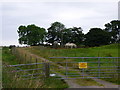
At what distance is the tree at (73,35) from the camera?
3386 inches

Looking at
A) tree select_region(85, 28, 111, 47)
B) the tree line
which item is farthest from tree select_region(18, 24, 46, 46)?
tree select_region(85, 28, 111, 47)

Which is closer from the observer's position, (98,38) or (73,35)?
(98,38)

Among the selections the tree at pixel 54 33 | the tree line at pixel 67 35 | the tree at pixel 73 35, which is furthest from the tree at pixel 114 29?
the tree at pixel 54 33

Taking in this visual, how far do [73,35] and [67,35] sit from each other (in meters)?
2.75

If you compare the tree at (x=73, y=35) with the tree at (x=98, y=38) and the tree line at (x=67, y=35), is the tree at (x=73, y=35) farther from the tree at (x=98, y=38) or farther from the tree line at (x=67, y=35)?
the tree at (x=98, y=38)

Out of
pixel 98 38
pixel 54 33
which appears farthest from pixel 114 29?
pixel 54 33

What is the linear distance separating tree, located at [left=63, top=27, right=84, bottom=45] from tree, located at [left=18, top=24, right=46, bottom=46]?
980 cm

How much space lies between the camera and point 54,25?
306ft

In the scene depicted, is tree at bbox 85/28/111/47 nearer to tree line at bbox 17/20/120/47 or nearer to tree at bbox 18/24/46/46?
tree line at bbox 17/20/120/47

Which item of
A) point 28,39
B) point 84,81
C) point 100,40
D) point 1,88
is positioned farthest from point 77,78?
point 28,39

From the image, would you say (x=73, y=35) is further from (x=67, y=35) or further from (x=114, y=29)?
(x=114, y=29)

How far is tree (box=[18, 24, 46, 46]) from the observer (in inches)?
3214

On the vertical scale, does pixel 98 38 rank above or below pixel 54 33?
below

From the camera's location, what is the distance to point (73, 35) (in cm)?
8831
